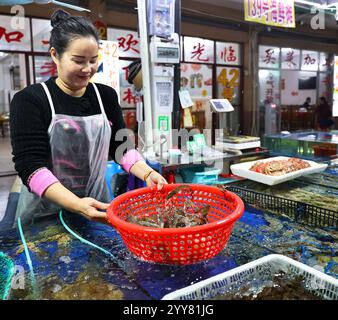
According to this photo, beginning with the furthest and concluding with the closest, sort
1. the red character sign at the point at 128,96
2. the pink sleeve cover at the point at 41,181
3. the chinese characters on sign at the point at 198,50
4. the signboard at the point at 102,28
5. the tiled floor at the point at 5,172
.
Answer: the chinese characters on sign at the point at 198,50, the red character sign at the point at 128,96, the signboard at the point at 102,28, the tiled floor at the point at 5,172, the pink sleeve cover at the point at 41,181

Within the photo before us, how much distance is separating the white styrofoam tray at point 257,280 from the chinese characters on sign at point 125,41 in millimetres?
7002

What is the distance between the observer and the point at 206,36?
8.73m

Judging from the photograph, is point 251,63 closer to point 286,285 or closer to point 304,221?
point 304,221

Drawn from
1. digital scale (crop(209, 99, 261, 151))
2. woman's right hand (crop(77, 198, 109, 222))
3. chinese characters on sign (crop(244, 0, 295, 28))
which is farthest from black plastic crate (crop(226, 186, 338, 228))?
Result: chinese characters on sign (crop(244, 0, 295, 28))

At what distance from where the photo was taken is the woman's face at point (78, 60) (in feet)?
5.04

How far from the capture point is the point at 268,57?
10383mm

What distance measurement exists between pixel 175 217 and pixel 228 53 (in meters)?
9.01

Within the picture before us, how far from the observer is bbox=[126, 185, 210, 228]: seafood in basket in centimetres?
121

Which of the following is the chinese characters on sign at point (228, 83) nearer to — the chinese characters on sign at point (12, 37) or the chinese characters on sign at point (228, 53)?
the chinese characters on sign at point (228, 53)

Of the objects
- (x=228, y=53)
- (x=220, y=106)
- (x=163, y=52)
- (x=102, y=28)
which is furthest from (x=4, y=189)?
(x=228, y=53)

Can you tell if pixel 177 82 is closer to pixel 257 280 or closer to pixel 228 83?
pixel 257 280

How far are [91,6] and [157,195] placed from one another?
6.27m

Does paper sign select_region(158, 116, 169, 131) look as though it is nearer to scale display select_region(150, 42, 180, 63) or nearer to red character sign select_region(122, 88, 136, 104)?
scale display select_region(150, 42, 180, 63)

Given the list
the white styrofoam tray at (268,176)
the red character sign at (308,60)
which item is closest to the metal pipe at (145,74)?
the white styrofoam tray at (268,176)
